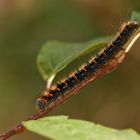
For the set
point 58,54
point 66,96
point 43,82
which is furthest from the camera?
point 43,82

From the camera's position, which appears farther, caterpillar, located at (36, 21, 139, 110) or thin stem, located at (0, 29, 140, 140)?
caterpillar, located at (36, 21, 139, 110)

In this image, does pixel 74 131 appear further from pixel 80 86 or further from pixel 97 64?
pixel 97 64

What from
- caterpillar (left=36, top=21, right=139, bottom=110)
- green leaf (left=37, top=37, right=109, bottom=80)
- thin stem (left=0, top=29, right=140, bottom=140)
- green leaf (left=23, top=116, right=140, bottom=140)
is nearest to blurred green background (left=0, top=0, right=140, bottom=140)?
green leaf (left=37, top=37, right=109, bottom=80)

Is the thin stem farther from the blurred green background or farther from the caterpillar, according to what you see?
the blurred green background

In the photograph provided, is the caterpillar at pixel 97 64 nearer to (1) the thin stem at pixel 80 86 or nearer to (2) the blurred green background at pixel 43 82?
(1) the thin stem at pixel 80 86

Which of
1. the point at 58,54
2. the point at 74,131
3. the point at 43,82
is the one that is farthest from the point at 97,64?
the point at 43,82

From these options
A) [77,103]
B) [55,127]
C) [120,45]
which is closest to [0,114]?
[77,103]
